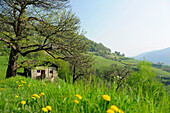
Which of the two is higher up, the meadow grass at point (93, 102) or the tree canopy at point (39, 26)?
the tree canopy at point (39, 26)

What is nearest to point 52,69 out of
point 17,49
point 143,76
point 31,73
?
point 31,73

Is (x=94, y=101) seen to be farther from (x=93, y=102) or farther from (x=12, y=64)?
(x=12, y=64)

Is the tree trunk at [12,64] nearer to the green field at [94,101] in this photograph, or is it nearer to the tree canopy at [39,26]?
the tree canopy at [39,26]

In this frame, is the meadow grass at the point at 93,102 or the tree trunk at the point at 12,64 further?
the tree trunk at the point at 12,64

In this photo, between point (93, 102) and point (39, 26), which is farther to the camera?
point (39, 26)

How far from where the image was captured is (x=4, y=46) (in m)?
9.73

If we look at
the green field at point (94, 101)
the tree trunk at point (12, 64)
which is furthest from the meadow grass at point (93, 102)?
the tree trunk at point (12, 64)

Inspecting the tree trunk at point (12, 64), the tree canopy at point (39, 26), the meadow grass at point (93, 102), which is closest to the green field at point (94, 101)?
the meadow grass at point (93, 102)

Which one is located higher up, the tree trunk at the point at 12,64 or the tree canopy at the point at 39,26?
the tree canopy at the point at 39,26

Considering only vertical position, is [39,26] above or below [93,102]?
above

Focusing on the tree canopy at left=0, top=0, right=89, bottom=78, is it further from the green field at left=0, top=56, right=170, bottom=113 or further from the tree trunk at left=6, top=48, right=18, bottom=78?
the green field at left=0, top=56, right=170, bottom=113

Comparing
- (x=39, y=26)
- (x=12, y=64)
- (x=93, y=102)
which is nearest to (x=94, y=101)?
(x=93, y=102)

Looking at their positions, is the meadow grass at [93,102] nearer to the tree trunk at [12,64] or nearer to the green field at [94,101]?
the green field at [94,101]

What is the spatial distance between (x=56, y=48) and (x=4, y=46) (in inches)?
170
